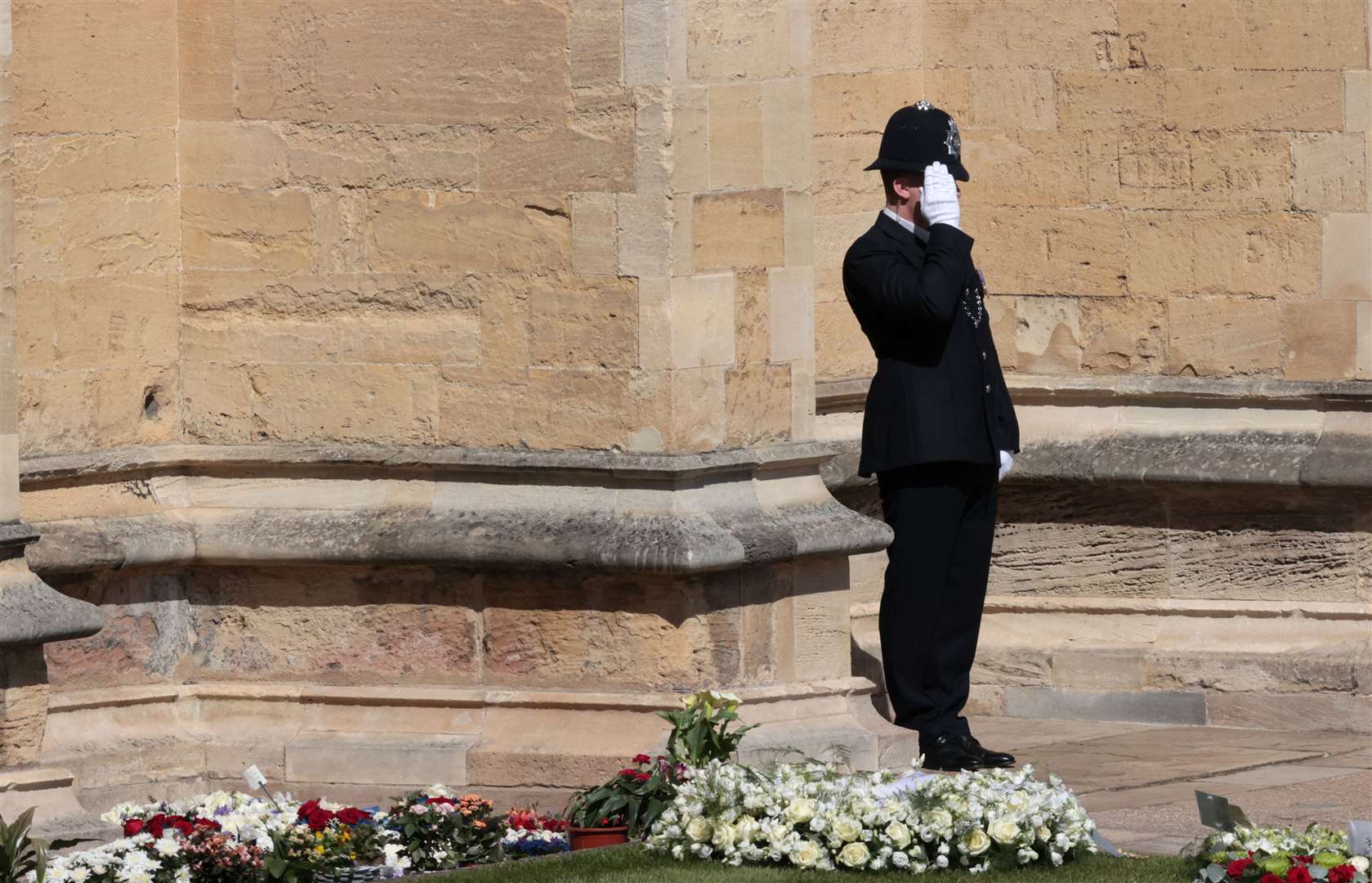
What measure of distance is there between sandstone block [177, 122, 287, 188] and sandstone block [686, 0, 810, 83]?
4.32 ft

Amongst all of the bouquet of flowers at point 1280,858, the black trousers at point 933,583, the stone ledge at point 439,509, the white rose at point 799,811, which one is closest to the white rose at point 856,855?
the white rose at point 799,811

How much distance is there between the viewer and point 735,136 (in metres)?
8.84

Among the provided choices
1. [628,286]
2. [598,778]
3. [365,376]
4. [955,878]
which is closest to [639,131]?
[628,286]

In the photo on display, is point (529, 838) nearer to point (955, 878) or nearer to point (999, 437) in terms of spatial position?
point (955, 878)

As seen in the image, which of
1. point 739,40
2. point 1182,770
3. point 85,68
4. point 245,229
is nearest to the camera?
point 739,40

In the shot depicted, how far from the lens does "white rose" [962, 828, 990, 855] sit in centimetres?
718

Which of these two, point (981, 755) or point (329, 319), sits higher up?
point (329, 319)

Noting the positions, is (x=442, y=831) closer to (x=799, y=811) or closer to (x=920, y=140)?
(x=799, y=811)

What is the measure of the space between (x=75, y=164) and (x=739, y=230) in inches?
78.2

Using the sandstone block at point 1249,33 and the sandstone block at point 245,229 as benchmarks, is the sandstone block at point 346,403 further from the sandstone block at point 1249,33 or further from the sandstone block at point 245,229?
the sandstone block at point 1249,33

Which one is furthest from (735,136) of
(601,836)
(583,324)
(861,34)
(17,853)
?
(17,853)

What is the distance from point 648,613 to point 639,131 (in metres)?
1.38

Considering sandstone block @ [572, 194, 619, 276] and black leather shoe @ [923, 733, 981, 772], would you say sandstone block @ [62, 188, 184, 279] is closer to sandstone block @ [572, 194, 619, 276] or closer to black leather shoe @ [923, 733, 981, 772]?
sandstone block @ [572, 194, 619, 276]

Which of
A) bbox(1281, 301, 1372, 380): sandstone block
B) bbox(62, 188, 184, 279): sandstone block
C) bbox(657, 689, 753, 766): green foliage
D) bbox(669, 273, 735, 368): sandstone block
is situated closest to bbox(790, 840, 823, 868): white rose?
bbox(657, 689, 753, 766): green foliage
